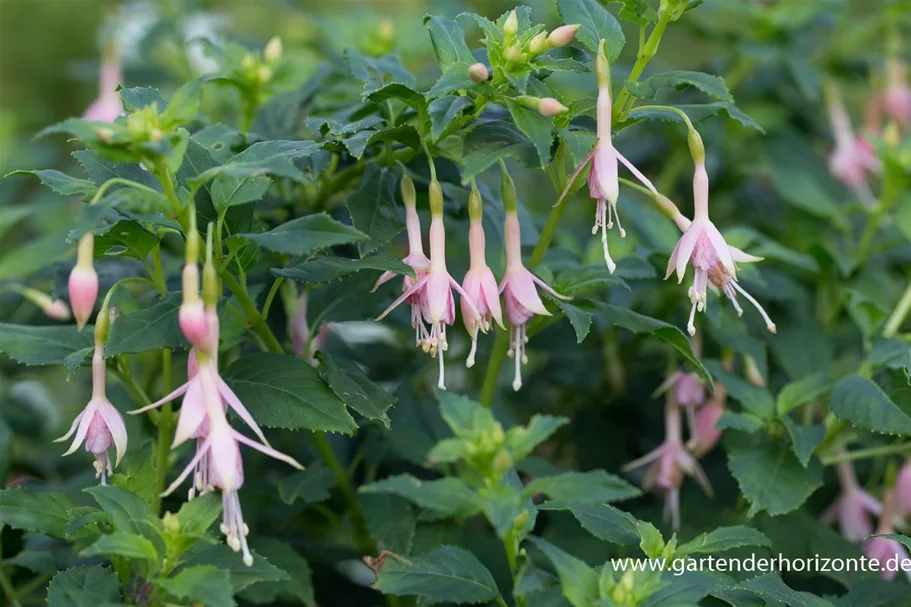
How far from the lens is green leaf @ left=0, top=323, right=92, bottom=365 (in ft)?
2.28

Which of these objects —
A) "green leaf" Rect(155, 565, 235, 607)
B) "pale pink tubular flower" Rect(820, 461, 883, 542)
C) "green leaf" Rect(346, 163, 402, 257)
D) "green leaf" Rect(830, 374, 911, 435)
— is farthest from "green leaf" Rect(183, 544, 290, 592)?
"pale pink tubular flower" Rect(820, 461, 883, 542)

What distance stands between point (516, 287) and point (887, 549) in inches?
18.0

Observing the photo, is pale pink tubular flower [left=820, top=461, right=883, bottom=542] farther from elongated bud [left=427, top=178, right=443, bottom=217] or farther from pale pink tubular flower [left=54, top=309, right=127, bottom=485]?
pale pink tubular flower [left=54, top=309, right=127, bottom=485]

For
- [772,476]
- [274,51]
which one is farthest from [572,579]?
[274,51]

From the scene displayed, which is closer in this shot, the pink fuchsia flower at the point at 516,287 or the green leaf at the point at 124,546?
the green leaf at the point at 124,546

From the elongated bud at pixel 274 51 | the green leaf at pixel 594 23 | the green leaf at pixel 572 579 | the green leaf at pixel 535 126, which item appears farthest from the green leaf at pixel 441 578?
the elongated bud at pixel 274 51

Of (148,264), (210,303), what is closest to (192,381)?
(210,303)

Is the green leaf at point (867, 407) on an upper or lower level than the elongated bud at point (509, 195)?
lower

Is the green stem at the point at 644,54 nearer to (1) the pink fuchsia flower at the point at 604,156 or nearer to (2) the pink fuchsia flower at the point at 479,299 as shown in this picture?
(1) the pink fuchsia flower at the point at 604,156

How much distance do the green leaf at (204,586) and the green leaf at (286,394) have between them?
11 cm

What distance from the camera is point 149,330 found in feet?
2.02

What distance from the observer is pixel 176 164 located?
1.85ft

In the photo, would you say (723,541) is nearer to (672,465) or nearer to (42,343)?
(672,465)

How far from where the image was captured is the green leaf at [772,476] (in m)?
0.75
